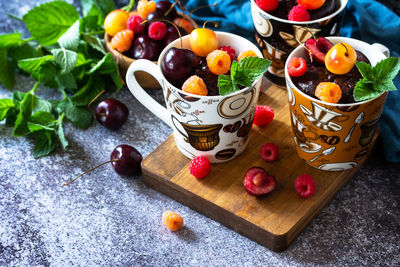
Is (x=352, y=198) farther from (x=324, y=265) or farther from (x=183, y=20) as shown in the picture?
(x=183, y=20)

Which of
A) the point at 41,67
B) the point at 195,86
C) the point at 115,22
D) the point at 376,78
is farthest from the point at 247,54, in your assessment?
the point at 41,67

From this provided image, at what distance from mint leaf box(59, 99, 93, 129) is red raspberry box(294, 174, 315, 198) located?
0.57 metres

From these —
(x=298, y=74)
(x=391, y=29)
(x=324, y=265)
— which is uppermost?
(x=298, y=74)

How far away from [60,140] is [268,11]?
60 centimetres

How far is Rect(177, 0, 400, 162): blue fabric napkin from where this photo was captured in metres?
1.20

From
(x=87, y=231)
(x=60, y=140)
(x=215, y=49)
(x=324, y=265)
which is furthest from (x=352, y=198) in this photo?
(x=60, y=140)

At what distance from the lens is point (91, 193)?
46.6 inches

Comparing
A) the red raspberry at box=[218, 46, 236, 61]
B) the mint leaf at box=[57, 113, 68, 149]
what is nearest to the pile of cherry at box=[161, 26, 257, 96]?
the red raspberry at box=[218, 46, 236, 61]

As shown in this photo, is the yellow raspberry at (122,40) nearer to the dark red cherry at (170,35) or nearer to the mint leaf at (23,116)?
the dark red cherry at (170,35)

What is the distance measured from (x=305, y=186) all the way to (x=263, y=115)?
8.2 inches

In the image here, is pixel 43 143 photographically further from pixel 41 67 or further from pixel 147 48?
pixel 147 48

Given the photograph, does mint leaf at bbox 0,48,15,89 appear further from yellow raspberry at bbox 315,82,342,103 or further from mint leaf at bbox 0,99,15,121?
yellow raspberry at bbox 315,82,342,103

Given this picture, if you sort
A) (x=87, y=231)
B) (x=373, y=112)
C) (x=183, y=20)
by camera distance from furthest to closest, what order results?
(x=183, y=20) < (x=87, y=231) < (x=373, y=112)

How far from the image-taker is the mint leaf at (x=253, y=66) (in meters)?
0.98
